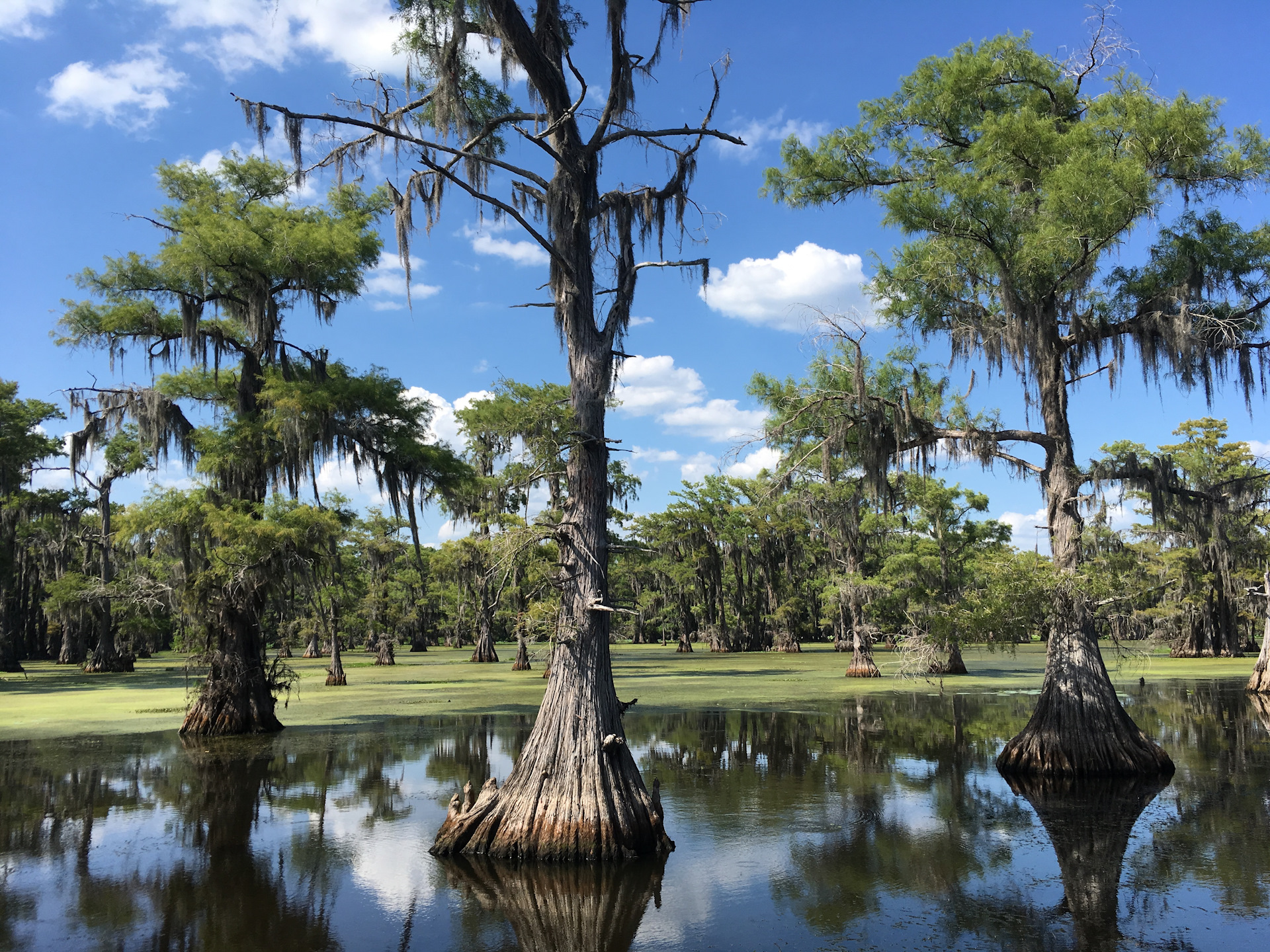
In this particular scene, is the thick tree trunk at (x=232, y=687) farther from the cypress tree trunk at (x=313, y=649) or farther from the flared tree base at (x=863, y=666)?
the cypress tree trunk at (x=313, y=649)

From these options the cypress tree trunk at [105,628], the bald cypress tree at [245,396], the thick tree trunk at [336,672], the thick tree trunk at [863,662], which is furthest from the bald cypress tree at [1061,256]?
the cypress tree trunk at [105,628]

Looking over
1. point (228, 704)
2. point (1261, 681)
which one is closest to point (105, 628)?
point (228, 704)

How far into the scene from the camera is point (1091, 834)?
9031mm

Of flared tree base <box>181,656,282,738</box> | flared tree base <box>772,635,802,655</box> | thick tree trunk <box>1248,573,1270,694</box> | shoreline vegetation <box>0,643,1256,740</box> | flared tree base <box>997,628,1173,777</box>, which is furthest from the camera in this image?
flared tree base <box>772,635,802,655</box>

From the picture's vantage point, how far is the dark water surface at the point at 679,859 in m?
6.43

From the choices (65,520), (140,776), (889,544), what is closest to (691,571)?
(889,544)

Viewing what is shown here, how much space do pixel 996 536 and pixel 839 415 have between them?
22.1 metres

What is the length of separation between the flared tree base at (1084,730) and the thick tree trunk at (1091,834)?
7.1 inches

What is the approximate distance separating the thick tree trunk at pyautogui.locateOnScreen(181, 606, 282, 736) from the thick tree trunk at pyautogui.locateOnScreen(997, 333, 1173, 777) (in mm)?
13495

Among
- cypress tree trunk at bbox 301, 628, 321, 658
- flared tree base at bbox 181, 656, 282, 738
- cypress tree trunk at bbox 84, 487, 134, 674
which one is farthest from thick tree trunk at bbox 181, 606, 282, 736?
cypress tree trunk at bbox 301, 628, 321, 658

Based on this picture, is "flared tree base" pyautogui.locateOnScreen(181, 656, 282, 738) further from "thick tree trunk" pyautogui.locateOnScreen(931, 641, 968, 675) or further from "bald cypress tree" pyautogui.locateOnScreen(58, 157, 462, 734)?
"thick tree trunk" pyautogui.locateOnScreen(931, 641, 968, 675)

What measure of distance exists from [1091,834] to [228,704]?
1466cm

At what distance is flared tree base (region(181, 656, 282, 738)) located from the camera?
628 inches

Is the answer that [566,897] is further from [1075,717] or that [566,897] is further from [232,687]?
[232,687]
